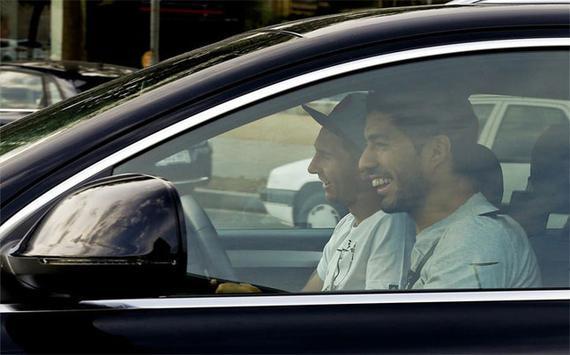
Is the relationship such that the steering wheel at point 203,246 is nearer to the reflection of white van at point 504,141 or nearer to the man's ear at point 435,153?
the reflection of white van at point 504,141

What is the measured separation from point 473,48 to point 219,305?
778 millimetres

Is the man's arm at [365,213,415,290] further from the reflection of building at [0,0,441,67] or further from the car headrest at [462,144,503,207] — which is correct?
the reflection of building at [0,0,441,67]

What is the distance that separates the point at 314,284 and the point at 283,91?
435mm

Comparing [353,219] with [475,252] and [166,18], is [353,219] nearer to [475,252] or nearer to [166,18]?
[475,252]

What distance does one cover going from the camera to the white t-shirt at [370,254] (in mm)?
2438

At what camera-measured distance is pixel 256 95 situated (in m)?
2.33

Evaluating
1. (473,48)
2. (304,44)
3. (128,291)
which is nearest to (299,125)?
(304,44)

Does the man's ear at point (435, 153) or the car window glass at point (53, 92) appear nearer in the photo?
the man's ear at point (435, 153)

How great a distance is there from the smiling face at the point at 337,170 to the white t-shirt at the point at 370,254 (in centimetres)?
6

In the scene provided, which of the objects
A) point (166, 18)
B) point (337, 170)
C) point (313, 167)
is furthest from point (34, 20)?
point (337, 170)

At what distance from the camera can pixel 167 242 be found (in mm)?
2150

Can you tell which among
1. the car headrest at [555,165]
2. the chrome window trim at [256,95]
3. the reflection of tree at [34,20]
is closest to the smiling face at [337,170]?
the chrome window trim at [256,95]

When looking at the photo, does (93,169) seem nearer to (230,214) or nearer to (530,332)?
(230,214)

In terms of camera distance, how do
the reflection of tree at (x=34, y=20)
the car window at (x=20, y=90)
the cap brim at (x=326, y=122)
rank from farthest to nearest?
the reflection of tree at (x=34, y=20) → the car window at (x=20, y=90) → the cap brim at (x=326, y=122)
